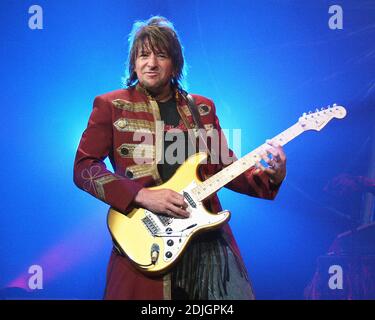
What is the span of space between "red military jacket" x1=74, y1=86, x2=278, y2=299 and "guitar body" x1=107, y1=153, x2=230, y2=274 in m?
0.07

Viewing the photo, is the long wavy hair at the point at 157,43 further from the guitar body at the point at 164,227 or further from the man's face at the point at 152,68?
the guitar body at the point at 164,227

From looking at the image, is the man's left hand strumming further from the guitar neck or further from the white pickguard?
the white pickguard

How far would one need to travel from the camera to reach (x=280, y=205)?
286 centimetres

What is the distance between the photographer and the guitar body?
2.23 m

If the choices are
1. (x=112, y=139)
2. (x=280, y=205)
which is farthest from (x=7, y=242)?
(x=280, y=205)

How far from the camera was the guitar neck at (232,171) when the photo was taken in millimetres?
2326

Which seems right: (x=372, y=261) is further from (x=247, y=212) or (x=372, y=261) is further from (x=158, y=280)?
(x=158, y=280)

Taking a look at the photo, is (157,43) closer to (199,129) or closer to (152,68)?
(152,68)

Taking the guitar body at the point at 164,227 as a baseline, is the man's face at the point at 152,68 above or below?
above

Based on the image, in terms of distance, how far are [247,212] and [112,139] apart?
895 mm

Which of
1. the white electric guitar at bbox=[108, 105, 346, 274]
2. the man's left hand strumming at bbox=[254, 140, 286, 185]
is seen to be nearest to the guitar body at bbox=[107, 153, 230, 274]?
the white electric guitar at bbox=[108, 105, 346, 274]

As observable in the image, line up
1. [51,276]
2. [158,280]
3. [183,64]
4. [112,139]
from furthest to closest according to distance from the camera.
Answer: [51,276], [183,64], [112,139], [158,280]

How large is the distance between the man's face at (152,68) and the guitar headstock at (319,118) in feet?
2.19

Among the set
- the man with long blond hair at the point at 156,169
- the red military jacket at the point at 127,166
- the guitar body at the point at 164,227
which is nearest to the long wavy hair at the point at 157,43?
the man with long blond hair at the point at 156,169
